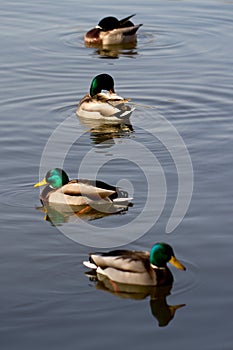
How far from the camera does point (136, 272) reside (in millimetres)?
9141

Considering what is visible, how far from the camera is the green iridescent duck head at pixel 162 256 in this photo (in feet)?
29.6

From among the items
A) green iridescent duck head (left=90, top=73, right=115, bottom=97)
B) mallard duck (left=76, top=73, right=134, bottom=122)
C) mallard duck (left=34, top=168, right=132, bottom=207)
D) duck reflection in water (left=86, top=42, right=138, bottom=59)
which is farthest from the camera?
duck reflection in water (left=86, top=42, right=138, bottom=59)

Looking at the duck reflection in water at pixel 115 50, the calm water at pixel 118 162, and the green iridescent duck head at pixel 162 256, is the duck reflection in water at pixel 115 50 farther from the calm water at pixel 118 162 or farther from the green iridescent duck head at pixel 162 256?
the green iridescent duck head at pixel 162 256

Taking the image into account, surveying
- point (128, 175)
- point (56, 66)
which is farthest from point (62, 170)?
point (56, 66)

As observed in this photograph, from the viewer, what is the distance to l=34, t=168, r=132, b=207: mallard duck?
1109cm

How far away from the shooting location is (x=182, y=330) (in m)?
8.28

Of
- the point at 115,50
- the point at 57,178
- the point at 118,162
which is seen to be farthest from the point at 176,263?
the point at 115,50

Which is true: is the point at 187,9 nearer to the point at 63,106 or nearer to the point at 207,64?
the point at 207,64

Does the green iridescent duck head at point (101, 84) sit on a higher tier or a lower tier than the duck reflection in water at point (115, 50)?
higher

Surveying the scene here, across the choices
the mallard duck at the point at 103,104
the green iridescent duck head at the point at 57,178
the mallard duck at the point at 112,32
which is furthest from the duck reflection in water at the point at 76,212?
the mallard duck at the point at 112,32

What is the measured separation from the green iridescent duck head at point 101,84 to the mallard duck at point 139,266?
20.6 ft

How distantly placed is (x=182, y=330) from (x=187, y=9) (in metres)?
14.3

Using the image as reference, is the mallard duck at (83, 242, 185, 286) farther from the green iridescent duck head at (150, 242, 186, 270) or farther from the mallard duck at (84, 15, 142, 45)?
the mallard duck at (84, 15, 142, 45)

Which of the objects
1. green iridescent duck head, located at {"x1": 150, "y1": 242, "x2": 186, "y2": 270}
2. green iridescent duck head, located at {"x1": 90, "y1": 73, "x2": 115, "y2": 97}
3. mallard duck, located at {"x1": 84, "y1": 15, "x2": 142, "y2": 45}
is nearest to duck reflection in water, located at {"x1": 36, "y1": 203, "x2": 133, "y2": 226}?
green iridescent duck head, located at {"x1": 150, "y1": 242, "x2": 186, "y2": 270}
